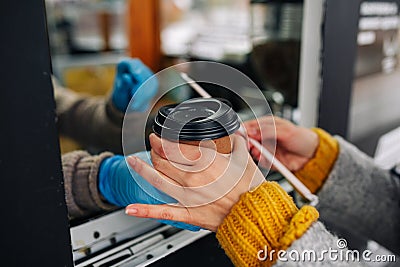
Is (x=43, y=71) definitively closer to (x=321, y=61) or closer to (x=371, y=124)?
(x=321, y=61)

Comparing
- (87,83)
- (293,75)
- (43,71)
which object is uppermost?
(43,71)

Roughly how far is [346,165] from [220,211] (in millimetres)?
447

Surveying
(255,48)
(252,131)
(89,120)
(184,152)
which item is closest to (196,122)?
(184,152)

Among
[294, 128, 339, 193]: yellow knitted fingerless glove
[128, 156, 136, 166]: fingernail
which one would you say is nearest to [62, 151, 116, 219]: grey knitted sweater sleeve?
[128, 156, 136, 166]: fingernail

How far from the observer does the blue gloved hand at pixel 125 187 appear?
635 mm

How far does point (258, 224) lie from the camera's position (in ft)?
1.87

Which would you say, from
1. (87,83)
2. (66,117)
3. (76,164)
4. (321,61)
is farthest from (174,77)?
(87,83)

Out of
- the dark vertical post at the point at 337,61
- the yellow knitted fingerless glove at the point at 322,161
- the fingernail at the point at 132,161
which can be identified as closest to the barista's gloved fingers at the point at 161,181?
the fingernail at the point at 132,161

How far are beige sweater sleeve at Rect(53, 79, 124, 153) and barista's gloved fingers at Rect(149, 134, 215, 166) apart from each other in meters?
0.50

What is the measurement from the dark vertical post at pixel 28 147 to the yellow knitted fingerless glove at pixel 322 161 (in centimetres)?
59

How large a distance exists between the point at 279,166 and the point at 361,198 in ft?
1.02

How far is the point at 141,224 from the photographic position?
808 millimetres

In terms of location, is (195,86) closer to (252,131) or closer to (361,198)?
(252,131)

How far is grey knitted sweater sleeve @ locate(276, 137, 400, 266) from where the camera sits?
0.92m
